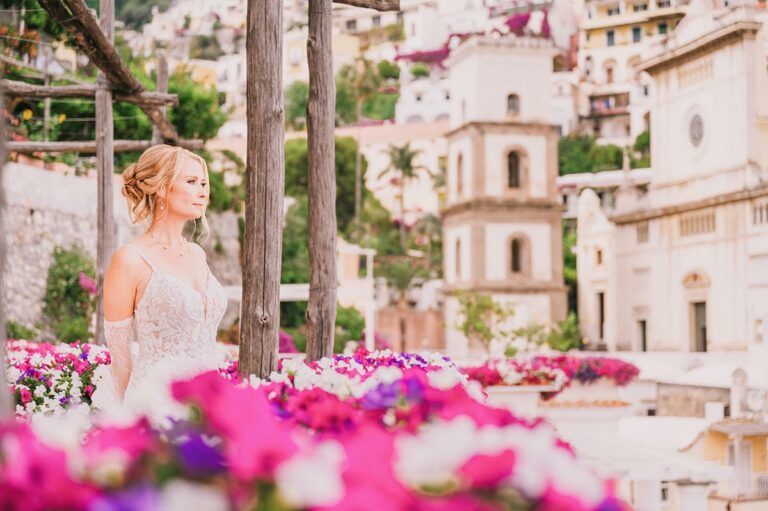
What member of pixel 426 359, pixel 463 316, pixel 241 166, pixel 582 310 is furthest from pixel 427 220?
pixel 426 359

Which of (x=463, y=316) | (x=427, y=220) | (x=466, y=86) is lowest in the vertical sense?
(x=463, y=316)

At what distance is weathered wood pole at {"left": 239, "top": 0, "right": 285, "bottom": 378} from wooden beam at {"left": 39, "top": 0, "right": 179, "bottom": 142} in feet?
A: 11.5

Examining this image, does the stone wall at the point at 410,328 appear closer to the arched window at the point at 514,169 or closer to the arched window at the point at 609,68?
the arched window at the point at 514,169

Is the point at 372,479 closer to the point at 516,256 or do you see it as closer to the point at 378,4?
the point at 378,4

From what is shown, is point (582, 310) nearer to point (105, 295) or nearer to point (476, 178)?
point (476, 178)

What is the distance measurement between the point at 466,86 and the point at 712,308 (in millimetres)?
13481

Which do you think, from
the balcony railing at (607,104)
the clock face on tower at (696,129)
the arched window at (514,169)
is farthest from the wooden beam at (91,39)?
the balcony railing at (607,104)

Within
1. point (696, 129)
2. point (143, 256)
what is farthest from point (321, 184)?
point (696, 129)

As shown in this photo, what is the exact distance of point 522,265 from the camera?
42.8 meters

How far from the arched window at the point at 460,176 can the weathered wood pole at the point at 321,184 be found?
37.0m

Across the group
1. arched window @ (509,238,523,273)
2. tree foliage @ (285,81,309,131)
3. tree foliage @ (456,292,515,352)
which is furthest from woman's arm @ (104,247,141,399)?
tree foliage @ (285,81,309,131)

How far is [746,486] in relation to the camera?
13.0 m

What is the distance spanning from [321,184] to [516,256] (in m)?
36.9

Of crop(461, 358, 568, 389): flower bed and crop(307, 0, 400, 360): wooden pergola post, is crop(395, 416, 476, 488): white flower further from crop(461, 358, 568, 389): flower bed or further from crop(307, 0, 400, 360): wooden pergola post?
crop(461, 358, 568, 389): flower bed
